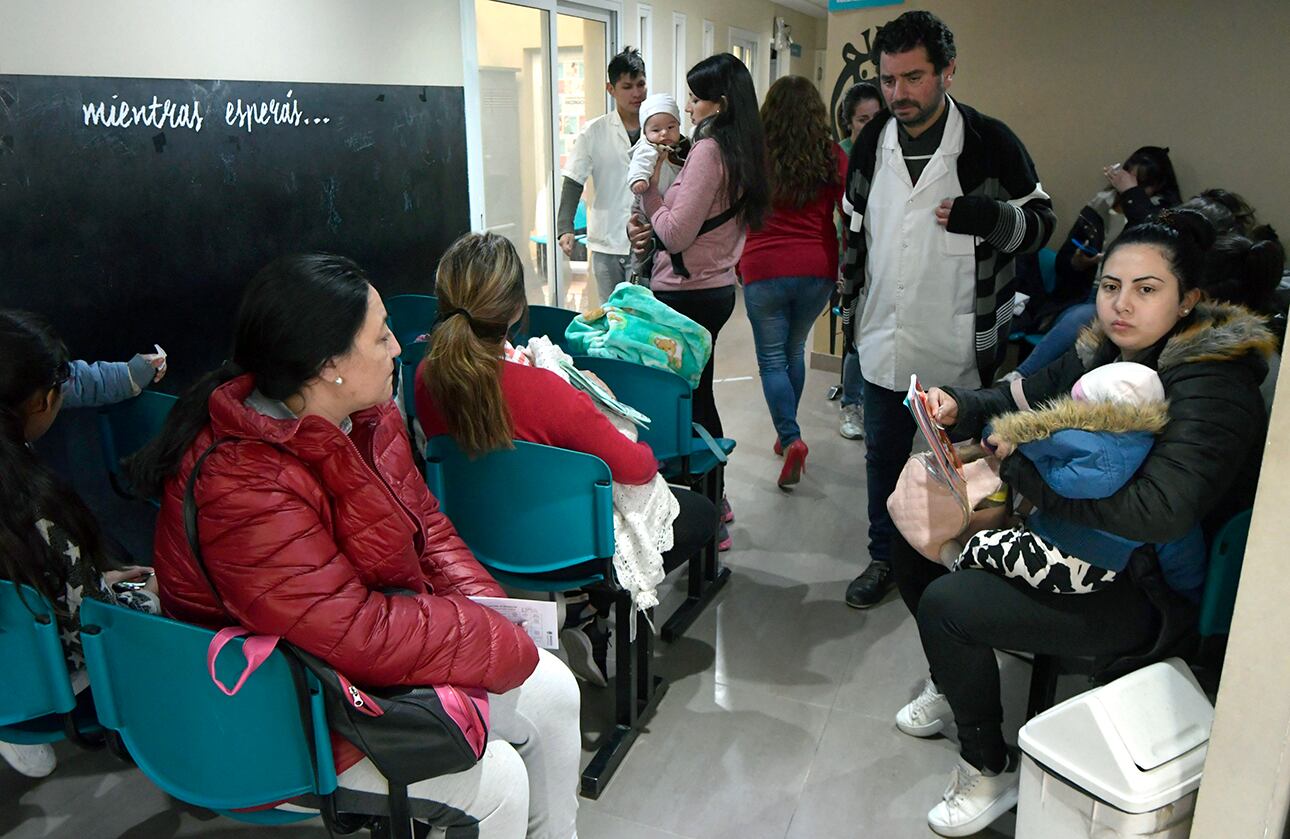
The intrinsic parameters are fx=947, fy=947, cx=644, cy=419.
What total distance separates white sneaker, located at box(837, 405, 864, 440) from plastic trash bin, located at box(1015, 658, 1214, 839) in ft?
9.01

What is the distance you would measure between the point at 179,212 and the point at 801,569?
2.34m

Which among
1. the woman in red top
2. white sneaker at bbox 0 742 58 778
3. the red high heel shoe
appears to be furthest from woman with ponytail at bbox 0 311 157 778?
the red high heel shoe

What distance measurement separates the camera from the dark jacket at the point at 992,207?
2.56 m

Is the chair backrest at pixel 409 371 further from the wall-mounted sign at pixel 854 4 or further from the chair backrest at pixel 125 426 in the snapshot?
the wall-mounted sign at pixel 854 4

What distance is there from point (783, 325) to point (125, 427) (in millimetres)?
2306

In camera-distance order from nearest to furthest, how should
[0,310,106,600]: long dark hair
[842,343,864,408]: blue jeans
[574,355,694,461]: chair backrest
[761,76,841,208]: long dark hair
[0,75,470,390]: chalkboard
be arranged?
1. [0,310,106,600]: long dark hair
2. [0,75,470,390]: chalkboard
3. [574,355,694,461]: chair backrest
4. [761,76,841,208]: long dark hair
5. [842,343,864,408]: blue jeans

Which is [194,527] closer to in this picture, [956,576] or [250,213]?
[956,576]

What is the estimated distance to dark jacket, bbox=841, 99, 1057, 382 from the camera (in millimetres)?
2557

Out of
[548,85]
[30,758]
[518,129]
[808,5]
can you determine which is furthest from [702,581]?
[808,5]

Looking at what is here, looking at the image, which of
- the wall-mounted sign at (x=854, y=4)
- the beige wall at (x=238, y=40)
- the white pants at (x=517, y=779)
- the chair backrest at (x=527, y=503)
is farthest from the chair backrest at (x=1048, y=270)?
the white pants at (x=517, y=779)

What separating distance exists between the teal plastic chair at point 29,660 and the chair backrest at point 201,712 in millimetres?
125

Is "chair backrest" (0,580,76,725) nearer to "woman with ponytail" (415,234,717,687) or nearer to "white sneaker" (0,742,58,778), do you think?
"white sneaker" (0,742,58,778)

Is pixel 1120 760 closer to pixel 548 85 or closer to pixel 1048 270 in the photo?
pixel 1048 270

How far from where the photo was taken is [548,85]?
564cm
